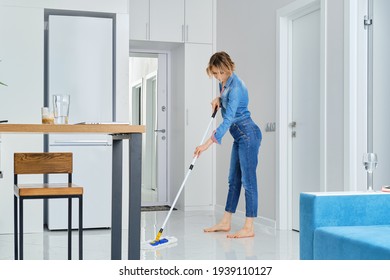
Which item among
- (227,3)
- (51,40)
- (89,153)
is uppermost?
(227,3)

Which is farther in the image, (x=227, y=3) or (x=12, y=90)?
(x=227, y=3)

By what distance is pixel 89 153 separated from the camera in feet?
18.2

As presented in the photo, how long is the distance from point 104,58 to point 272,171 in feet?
6.40

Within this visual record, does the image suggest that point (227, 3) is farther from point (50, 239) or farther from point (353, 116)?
point (50, 239)

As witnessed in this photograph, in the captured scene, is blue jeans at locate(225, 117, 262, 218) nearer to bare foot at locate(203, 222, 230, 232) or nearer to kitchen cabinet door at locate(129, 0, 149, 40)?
bare foot at locate(203, 222, 230, 232)

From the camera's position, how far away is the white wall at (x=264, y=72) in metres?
4.59

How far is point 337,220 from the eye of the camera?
2779 mm

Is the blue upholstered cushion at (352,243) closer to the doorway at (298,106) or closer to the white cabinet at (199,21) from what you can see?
the doorway at (298,106)

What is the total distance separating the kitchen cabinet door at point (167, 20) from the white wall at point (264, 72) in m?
0.48

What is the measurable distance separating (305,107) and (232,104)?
782 mm

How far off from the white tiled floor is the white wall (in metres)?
0.62

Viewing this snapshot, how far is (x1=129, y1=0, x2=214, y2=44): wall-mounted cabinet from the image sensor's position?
22.9ft

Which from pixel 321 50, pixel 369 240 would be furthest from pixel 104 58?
pixel 369 240

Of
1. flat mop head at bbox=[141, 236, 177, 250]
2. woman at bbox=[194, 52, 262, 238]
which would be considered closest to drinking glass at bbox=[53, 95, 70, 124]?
flat mop head at bbox=[141, 236, 177, 250]
